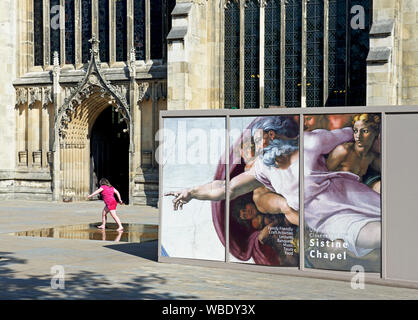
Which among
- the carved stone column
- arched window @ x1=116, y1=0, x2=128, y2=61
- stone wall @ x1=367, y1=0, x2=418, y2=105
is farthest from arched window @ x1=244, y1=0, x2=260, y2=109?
the carved stone column

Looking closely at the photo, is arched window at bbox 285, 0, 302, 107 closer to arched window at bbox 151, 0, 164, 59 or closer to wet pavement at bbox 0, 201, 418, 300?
arched window at bbox 151, 0, 164, 59

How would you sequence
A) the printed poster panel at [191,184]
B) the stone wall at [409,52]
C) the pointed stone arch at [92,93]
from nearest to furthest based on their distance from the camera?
the printed poster panel at [191,184]
the stone wall at [409,52]
the pointed stone arch at [92,93]

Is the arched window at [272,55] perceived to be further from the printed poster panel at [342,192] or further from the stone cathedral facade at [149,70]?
the printed poster panel at [342,192]

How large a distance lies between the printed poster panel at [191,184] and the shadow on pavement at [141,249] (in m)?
0.84

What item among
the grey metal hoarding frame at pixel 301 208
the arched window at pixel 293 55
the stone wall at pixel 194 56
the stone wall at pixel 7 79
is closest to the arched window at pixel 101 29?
the stone wall at pixel 7 79

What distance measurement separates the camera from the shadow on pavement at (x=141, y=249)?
13.6 meters

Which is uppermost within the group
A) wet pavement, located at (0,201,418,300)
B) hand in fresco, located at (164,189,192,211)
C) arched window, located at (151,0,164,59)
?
arched window, located at (151,0,164,59)

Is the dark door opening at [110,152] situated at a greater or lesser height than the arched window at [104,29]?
lesser

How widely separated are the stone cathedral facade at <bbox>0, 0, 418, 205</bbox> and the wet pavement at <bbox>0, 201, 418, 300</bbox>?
1042 centimetres

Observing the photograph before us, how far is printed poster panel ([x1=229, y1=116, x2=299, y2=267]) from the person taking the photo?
452 inches

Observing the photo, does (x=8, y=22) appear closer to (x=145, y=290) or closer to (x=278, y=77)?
(x=278, y=77)

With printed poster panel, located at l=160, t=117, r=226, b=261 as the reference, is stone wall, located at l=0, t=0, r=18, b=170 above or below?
above

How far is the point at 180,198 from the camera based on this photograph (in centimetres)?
1257
